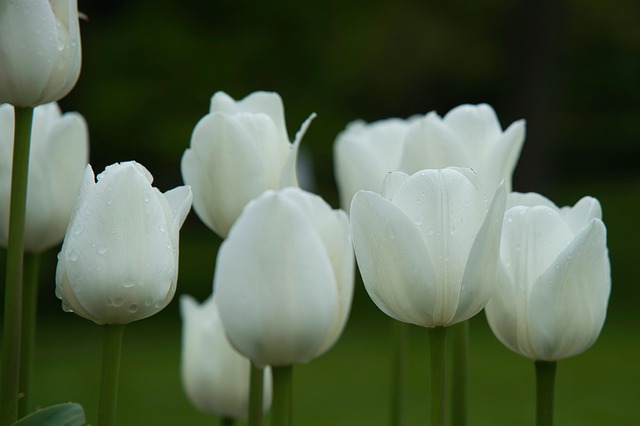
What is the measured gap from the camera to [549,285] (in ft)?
3.18

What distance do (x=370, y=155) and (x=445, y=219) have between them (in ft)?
2.50

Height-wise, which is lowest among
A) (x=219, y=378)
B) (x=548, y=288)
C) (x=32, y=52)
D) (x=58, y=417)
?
(x=219, y=378)

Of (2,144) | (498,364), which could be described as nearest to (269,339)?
(2,144)

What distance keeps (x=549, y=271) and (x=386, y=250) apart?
0.17 metres

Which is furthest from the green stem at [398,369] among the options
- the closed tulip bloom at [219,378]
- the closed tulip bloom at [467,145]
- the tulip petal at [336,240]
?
the tulip petal at [336,240]

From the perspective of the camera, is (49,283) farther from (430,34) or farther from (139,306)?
(139,306)

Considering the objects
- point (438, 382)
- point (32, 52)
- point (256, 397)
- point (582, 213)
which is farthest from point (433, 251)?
point (32, 52)

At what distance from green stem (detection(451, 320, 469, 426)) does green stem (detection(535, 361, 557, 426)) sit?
188 millimetres

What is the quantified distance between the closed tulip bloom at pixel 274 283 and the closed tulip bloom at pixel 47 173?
45cm

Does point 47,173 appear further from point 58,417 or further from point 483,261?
point 483,261

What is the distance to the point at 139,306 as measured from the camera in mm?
914

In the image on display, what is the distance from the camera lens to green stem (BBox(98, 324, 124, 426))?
930 mm

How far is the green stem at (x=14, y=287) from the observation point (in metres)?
1.02

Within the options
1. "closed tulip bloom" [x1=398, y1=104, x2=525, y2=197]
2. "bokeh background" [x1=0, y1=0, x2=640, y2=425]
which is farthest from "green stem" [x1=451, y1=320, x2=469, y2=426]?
"bokeh background" [x1=0, y1=0, x2=640, y2=425]
